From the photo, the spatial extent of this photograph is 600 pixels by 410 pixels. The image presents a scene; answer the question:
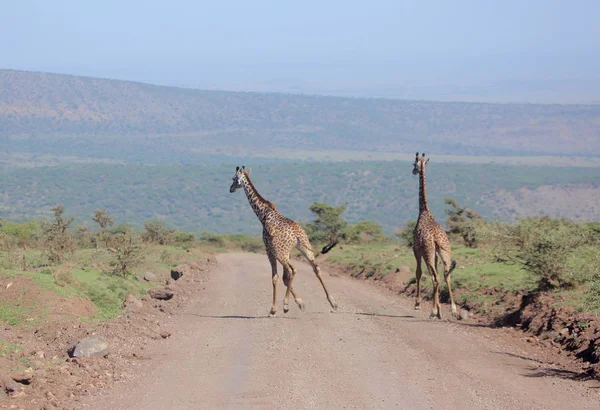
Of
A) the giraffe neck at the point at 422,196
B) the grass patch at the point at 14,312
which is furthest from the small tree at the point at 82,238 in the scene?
the grass patch at the point at 14,312

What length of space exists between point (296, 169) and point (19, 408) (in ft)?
481

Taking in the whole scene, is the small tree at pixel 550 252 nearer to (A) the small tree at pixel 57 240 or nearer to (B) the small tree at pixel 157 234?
(A) the small tree at pixel 57 240

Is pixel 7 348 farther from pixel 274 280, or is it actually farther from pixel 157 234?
pixel 157 234

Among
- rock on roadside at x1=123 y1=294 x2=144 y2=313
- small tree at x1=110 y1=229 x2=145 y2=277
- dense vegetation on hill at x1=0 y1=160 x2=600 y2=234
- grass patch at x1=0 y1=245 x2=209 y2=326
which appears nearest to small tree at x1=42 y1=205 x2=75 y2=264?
grass patch at x1=0 y1=245 x2=209 y2=326

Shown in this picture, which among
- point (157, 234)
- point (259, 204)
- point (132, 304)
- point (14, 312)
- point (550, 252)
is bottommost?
point (157, 234)

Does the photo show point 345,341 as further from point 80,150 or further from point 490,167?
point 80,150

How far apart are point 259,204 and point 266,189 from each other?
125022 mm

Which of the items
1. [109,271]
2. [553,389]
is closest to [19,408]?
[553,389]

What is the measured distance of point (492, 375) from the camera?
1177cm

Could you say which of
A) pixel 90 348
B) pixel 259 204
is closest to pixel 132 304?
pixel 259 204

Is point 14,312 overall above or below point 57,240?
above

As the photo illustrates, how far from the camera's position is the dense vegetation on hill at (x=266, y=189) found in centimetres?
12112

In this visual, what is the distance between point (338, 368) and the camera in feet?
38.6

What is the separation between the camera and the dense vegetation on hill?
4769 inches
